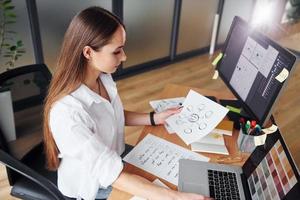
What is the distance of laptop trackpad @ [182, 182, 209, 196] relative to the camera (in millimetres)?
988

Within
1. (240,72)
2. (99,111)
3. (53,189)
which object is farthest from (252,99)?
(53,189)

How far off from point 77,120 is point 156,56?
2.75 m

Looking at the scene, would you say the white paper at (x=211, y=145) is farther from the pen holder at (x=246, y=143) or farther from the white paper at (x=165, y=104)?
the white paper at (x=165, y=104)

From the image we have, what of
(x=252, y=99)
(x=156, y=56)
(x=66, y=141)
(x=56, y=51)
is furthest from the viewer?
(x=156, y=56)

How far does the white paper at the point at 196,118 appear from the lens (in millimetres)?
1173

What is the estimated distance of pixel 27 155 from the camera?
1233 mm

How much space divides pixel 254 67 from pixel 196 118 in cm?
31

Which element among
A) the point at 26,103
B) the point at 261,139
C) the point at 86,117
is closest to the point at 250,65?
the point at 261,139

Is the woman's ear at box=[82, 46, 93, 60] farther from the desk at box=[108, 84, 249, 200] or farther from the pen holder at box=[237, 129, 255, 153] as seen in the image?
the pen holder at box=[237, 129, 255, 153]

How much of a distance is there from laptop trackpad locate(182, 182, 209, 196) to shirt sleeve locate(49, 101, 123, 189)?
228 mm

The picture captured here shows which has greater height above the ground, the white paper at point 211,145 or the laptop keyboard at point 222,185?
the laptop keyboard at point 222,185

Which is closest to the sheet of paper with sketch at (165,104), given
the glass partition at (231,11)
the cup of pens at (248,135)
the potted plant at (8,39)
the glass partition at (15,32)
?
the cup of pens at (248,135)

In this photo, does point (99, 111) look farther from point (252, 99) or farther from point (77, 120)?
point (252, 99)

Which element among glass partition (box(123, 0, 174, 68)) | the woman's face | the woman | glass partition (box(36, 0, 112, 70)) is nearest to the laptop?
the woman
